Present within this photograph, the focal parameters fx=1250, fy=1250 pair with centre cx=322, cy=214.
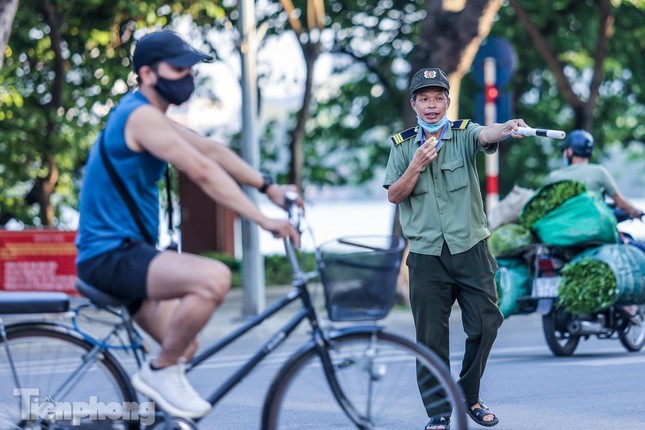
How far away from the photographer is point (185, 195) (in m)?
25.4

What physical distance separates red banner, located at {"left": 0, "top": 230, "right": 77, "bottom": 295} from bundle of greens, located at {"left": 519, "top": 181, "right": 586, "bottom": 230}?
6966 mm

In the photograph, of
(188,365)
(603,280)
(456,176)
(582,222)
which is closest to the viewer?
(188,365)

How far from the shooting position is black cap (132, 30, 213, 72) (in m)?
4.59

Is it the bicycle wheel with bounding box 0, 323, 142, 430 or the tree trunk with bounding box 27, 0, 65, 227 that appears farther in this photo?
the tree trunk with bounding box 27, 0, 65, 227

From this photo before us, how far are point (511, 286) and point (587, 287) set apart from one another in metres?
0.67

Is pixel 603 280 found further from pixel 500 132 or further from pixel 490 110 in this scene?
pixel 490 110

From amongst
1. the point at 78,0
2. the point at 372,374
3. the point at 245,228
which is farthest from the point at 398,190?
the point at 78,0

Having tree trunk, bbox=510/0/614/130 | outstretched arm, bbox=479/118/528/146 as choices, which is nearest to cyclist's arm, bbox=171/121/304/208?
outstretched arm, bbox=479/118/528/146

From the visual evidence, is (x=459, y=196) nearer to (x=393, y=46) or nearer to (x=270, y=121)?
(x=393, y=46)

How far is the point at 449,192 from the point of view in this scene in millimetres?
6156

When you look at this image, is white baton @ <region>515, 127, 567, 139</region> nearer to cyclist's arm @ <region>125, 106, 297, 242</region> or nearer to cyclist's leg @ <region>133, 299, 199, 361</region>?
cyclist's arm @ <region>125, 106, 297, 242</region>

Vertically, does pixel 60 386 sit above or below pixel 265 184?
below

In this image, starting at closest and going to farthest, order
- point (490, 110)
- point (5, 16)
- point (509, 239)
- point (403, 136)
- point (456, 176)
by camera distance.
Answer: point (456, 176) → point (403, 136) → point (509, 239) → point (5, 16) → point (490, 110)

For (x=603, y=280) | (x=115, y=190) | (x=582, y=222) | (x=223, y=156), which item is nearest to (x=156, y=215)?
(x=115, y=190)
